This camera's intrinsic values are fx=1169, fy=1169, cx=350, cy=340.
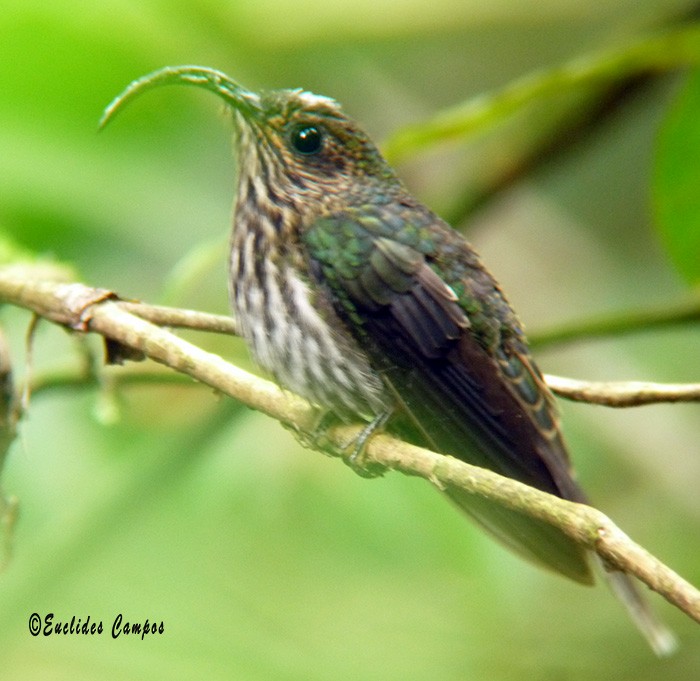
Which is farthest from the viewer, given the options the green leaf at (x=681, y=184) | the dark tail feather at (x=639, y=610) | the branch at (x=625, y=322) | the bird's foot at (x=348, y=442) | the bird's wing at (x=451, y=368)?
the green leaf at (x=681, y=184)

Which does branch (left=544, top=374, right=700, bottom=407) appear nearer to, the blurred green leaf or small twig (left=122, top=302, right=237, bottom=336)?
small twig (left=122, top=302, right=237, bottom=336)

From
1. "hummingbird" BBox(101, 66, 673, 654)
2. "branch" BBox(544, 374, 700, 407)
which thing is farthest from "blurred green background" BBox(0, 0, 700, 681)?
"branch" BBox(544, 374, 700, 407)

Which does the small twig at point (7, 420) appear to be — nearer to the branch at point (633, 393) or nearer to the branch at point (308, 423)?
the branch at point (308, 423)

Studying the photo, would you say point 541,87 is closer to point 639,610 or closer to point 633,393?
point 633,393

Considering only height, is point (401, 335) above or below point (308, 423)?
above

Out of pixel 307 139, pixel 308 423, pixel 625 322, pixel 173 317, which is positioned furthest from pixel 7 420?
pixel 625 322

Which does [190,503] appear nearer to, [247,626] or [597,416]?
[247,626]

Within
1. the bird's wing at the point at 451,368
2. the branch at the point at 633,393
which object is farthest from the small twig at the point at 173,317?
the branch at the point at 633,393
